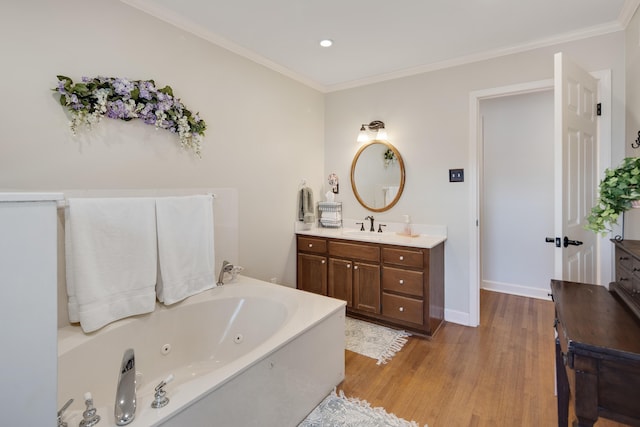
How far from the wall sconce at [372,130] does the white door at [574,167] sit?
1.62 metres

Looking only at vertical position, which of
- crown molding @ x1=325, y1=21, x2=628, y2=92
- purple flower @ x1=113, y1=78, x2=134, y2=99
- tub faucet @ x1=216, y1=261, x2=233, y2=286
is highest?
crown molding @ x1=325, y1=21, x2=628, y2=92

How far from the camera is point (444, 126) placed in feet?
9.76

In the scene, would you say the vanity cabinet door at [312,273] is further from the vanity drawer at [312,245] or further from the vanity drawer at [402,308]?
the vanity drawer at [402,308]

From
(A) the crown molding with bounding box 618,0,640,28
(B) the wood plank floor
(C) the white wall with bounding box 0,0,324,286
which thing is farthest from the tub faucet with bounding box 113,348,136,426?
(A) the crown molding with bounding box 618,0,640,28

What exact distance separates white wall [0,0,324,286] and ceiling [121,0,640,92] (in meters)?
0.19

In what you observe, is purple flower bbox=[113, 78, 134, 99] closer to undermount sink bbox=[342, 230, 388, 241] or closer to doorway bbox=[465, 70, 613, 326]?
undermount sink bbox=[342, 230, 388, 241]

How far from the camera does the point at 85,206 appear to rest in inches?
65.1

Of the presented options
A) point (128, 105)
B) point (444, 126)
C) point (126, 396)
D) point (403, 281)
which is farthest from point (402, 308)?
point (128, 105)

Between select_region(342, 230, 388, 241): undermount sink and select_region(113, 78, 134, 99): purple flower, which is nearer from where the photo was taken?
select_region(113, 78, 134, 99): purple flower

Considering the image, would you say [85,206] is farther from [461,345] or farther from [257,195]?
[461,345]

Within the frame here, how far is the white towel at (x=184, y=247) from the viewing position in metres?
1.98

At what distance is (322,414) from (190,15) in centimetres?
273

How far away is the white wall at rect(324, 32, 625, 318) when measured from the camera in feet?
A: 8.70

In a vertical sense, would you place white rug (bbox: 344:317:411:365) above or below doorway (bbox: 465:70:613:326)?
below
